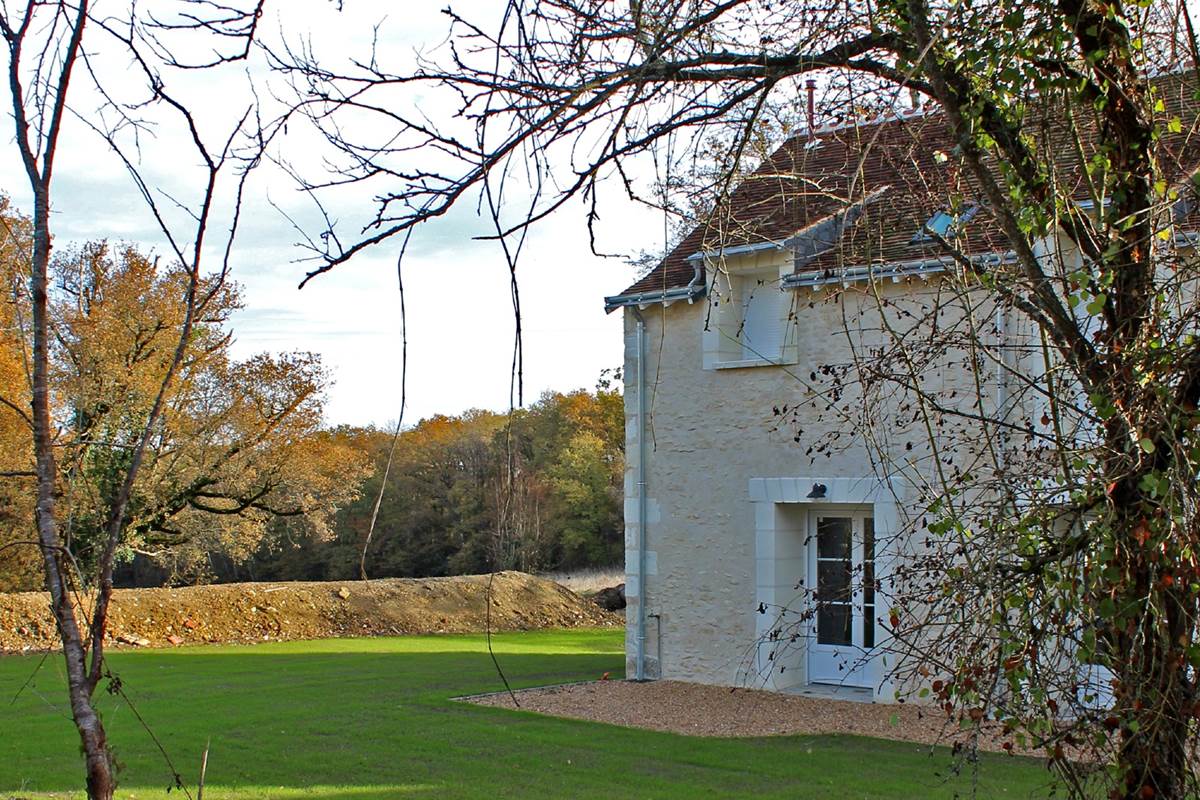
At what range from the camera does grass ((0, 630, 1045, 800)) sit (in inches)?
306

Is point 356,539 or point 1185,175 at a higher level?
point 1185,175

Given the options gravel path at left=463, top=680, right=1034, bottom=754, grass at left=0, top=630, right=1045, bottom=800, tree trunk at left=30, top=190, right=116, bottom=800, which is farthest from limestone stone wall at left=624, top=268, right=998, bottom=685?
tree trunk at left=30, top=190, right=116, bottom=800

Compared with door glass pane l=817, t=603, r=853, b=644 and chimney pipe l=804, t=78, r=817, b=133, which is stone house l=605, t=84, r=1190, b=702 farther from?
chimney pipe l=804, t=78, r=817, b=133

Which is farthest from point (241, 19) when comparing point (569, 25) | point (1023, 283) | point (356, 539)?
point (356, 539)

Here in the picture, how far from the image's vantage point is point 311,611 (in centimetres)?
2308

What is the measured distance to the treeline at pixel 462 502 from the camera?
2833cm

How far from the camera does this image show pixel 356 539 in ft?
117

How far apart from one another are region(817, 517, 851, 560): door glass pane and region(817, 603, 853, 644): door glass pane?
22.1 inches

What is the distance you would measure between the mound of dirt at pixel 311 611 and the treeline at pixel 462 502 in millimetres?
2033

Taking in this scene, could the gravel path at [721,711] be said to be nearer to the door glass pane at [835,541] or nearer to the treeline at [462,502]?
the door glass pane at [835,541]

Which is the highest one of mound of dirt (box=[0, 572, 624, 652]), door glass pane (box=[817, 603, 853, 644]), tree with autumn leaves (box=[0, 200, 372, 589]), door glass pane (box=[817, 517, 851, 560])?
tree with autumn leaves (box=[0, 200, 372, 589])

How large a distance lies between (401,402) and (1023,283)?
85.6 inches

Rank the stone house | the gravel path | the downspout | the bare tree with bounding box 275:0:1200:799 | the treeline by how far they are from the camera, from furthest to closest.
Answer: the treeline
the downspout
the stone house
the gravel path
the bare tree with bounding box 275:0:1200:799

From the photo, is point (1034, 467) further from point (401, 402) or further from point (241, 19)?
point (241, 19)
